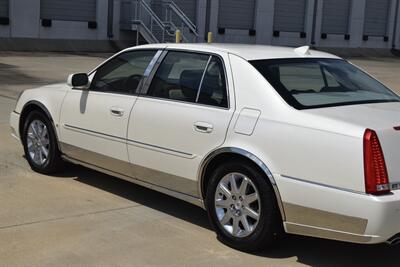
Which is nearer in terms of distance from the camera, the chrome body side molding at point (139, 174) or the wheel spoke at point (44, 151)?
the chrome body side molding at point (139, 174)

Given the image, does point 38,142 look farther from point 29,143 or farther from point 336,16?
point 336,16

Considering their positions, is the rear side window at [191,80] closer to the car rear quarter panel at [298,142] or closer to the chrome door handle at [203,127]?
the chrome door handle at [203,127]

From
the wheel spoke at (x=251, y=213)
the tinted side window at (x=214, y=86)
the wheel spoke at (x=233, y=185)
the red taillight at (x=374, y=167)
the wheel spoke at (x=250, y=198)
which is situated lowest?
the wheel spoke at (x=251, y=213)

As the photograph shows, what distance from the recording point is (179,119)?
203 inches

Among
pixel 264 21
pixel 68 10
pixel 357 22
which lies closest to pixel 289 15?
pixel 264 21

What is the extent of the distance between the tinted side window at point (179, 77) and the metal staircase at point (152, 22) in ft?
82.2

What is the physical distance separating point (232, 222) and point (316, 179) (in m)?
0.87

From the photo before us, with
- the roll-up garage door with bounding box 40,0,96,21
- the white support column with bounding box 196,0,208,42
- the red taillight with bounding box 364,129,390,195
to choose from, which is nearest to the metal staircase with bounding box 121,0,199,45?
the roll-up garage door with bounding box 40,0,96,21

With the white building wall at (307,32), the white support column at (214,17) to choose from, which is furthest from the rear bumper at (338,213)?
the white support column at (214,17)

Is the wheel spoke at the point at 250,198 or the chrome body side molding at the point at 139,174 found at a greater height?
the wheel spoke at the point at 250,198

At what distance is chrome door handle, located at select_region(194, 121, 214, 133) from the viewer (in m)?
4.89

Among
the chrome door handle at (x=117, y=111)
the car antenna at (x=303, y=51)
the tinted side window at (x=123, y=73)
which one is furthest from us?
the tinted side window at (x=123, y=73)

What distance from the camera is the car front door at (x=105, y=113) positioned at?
5711mm

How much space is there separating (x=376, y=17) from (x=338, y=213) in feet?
146
